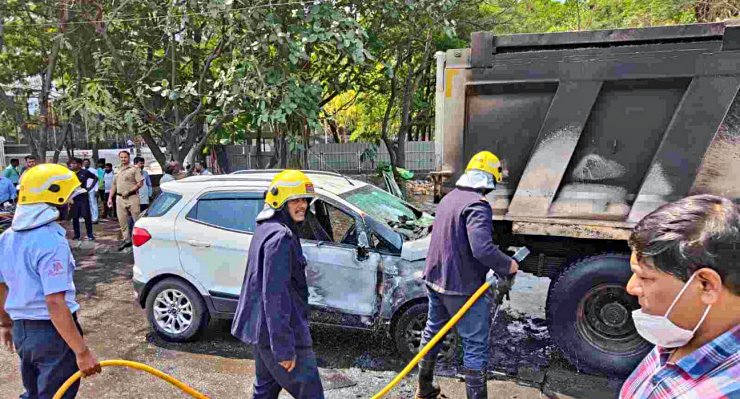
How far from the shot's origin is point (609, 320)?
4.36m

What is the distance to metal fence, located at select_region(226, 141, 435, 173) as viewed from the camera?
→ 77.3ft

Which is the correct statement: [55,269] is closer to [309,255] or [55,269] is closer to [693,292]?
[309,255]

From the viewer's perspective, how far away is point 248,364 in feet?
15.7

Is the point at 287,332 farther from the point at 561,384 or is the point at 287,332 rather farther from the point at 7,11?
the point at 7,11

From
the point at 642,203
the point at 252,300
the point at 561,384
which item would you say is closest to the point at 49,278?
the point at 252,300

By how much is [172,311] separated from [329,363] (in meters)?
1.68

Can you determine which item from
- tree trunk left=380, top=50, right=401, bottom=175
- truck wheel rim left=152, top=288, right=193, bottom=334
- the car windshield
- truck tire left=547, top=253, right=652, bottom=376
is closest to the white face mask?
truck tire left=547, top=253, right=652, bottom=376

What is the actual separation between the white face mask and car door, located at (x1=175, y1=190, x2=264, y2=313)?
157 inches

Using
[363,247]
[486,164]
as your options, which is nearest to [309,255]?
[363,247]

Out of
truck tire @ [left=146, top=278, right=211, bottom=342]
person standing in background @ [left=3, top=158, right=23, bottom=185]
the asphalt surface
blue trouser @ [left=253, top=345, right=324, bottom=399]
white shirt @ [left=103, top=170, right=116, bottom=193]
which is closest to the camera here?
blue trouser @ [left=253, top=345, right=324, bottom=399]

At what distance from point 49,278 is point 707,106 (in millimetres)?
4346

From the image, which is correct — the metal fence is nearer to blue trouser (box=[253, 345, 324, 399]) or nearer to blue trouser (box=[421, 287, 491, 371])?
blue trouser (box=[421, 287, 491, 371])

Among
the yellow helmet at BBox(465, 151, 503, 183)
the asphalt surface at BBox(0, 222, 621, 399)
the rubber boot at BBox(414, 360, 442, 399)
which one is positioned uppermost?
the yellow helmet at BBox(465, 151, 503, 183)

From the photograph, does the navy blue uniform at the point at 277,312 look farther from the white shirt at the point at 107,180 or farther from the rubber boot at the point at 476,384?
the white shirt at the point at 107,180
